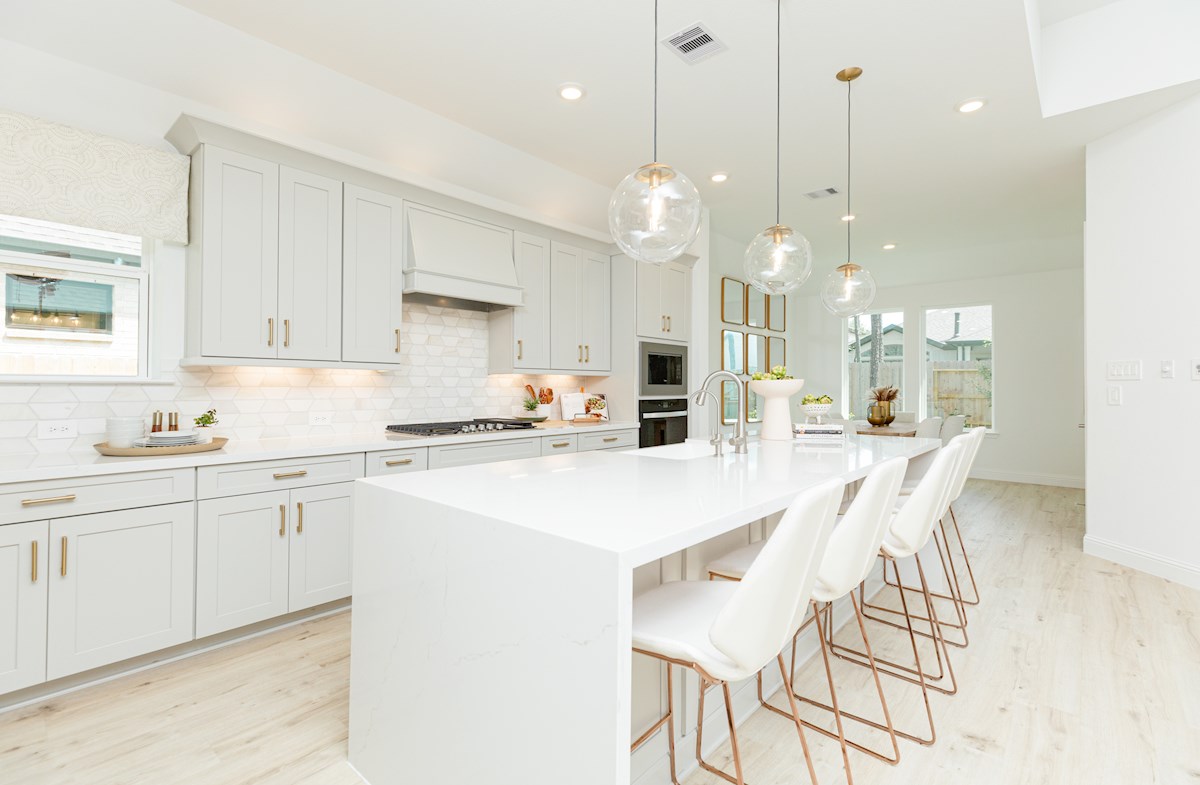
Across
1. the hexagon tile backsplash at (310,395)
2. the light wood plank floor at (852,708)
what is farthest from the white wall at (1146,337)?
the hexagon tile backsplash at (310,395)

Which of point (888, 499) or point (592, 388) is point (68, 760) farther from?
point (592, 388)

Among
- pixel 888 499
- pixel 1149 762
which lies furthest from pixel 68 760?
pixel 1149 762

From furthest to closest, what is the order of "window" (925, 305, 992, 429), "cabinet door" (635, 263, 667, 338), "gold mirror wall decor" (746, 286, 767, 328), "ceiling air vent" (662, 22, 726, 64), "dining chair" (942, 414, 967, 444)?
"window" (925, 305, 992, 429) < "gold mirror wall decor" (746, 286, 767, 328) < "dining chair" (942, 414, 967, 444) < "cabinet door" (635, 263, 667, 338) < "ceiling air vent" (662, 22, 726, 64)

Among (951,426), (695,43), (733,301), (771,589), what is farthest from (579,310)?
(951,426)

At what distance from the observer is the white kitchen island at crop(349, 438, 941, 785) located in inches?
42.2

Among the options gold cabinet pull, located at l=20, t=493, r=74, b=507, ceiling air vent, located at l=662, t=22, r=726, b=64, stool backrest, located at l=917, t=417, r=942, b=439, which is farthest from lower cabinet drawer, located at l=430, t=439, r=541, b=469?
stool backrest, located at l=917, t=417, r=942, b=439

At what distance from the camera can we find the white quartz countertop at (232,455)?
2.07 m

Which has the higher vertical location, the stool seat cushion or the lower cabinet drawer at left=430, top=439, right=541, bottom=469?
the lower cabinet drawer at left=430, top=439, right=541, bottom=469

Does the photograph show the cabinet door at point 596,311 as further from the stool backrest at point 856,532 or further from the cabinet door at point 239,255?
the stool backrest at point 856,532

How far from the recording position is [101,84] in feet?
8.45

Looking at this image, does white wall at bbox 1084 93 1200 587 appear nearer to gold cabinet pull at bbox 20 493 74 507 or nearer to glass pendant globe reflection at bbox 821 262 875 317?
glass pendant globe reflection at bbox 821 262 875 317

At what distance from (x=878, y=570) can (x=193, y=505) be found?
11.7 ft

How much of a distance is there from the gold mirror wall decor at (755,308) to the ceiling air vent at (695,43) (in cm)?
431

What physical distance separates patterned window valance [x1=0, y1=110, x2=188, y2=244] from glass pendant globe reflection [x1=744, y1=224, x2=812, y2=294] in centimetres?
283
